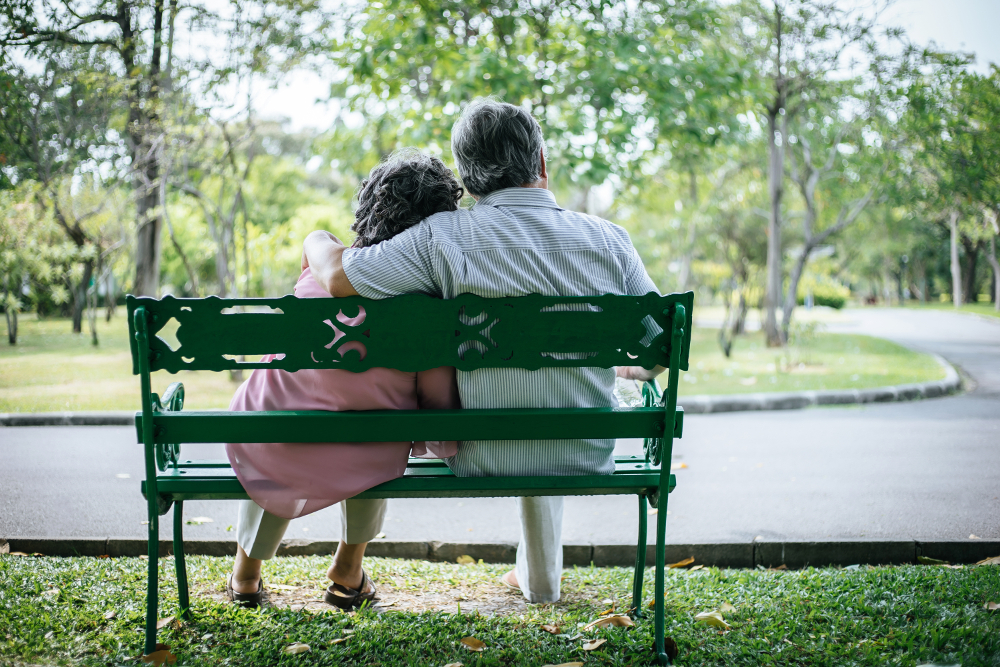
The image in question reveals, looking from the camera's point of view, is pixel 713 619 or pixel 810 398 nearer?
pixel 713 619

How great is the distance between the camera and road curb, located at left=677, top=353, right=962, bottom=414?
26.8ft

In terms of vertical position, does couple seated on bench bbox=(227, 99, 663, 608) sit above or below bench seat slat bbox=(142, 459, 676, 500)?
above

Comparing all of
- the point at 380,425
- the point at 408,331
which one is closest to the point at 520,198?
the point at 408,331

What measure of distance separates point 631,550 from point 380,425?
176cm

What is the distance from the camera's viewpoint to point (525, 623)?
2.66m

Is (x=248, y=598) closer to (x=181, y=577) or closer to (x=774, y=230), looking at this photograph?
(x=181, y=577)

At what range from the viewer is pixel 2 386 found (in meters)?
6.05

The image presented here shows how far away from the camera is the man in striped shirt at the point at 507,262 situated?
7.77 feet

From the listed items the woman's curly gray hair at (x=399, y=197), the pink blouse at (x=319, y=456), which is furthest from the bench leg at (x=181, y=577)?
the woman's curly gray hair at (x=399, y=197)

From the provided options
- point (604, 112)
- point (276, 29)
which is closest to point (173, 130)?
point (276, 29)

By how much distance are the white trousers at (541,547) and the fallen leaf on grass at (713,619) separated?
0.54 metres

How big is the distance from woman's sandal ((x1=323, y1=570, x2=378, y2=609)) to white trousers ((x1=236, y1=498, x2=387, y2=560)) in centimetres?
21

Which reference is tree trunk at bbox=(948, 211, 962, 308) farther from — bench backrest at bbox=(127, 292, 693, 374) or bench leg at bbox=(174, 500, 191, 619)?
bench leg at bbox=(174, 500, 191, 619)

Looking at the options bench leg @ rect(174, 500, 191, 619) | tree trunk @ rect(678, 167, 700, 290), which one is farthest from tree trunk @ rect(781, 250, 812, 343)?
bench leg @ rect(174, 500, 191, 619)
